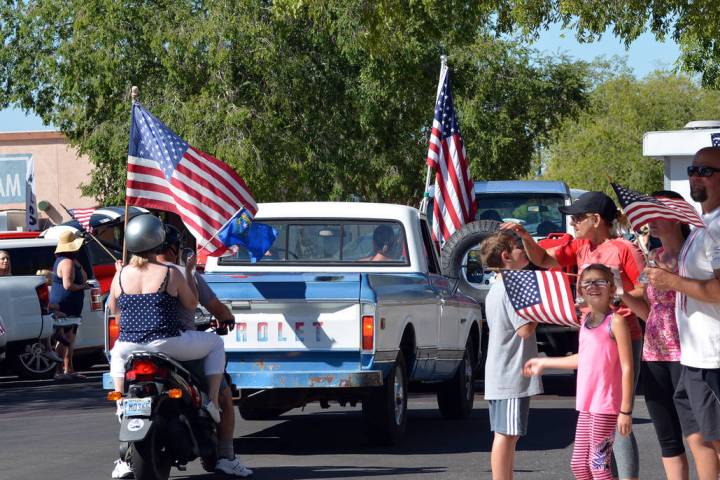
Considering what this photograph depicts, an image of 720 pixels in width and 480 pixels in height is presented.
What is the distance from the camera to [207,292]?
938 cm

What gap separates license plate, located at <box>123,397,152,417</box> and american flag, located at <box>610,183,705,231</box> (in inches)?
123

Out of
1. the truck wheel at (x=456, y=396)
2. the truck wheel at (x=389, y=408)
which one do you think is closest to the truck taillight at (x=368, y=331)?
the truck wheel at (x=389, y=408)

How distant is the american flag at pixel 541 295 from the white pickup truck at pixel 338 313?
9.92 feet

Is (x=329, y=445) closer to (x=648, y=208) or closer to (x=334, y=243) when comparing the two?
(x=334, y=243)

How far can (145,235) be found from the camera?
886 centimetres

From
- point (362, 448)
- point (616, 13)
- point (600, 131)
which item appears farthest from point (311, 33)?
point (600, 131)

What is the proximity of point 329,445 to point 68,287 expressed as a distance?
785 centimetres

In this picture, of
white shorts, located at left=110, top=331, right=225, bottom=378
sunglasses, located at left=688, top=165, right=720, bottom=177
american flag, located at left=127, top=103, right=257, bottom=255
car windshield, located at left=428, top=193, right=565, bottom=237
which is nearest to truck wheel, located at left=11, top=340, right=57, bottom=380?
car windshield, located at left=428, top=193, right=565, bottom=237

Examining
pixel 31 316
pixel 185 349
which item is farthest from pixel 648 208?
pixel 31 316

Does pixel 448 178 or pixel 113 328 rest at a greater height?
pixel 448 178

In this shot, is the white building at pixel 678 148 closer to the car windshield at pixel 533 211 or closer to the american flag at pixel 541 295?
the car windshield at pixel 533 211

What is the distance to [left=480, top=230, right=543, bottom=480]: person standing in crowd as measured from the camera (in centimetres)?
738

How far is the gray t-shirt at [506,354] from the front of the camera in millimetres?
7516

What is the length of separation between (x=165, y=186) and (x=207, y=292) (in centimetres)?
334
